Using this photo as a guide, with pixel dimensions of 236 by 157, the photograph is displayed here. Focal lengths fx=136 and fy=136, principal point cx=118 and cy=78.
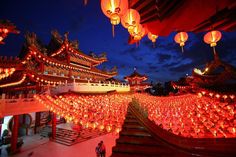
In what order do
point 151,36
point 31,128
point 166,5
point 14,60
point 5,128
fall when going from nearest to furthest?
point 166,5
point 151,36
point 14,60
point 5,128
point 31,128

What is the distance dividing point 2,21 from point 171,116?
9.53 metres

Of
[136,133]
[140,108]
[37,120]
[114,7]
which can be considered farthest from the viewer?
[37,120]

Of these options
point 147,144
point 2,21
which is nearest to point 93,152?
point 147,144

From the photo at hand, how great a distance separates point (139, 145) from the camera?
267 centimetres

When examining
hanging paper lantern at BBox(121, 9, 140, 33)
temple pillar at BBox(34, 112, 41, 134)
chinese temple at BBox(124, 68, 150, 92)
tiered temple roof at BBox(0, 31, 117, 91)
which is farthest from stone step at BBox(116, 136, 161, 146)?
chinese temple at BBox(124, 68, 150, 92)

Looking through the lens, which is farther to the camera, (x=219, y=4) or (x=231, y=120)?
(x=231, y=120)

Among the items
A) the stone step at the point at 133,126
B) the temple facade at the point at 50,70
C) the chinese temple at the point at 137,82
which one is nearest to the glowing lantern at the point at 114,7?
the stone step at the point at 133,126

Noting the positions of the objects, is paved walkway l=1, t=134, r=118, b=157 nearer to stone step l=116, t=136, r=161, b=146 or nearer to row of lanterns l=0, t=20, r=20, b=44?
stone step l=116, t=136, r=161, b=146

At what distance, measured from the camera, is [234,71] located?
6.39 metres

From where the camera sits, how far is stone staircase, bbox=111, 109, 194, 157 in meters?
2.32

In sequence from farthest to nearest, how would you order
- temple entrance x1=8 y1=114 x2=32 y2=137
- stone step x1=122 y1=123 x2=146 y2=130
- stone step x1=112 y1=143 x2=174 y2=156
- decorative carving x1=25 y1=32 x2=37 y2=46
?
1. temple entrance x1=8 y1=114 x2=32 y2=137
2. decorative carving x1=25 y1=32 x2=37 y2=46
3. stone step x1=122 y1=123 x2=146 y2=130
4. stone step x1=112 y1=143 x2=174 y2=156

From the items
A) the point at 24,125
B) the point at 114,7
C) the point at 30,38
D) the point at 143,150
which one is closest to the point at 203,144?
the point at 143,150

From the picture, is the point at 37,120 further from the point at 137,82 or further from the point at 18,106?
the point at 137,82

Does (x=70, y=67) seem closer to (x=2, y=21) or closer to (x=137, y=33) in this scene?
(x=2, y=21)
